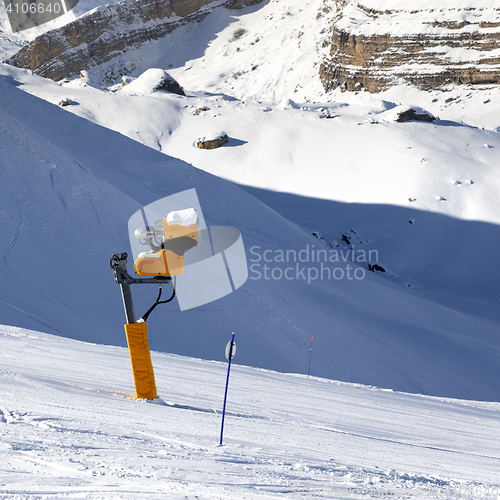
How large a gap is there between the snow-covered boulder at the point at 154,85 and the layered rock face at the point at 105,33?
55520 millimetres

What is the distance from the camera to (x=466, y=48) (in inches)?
2498

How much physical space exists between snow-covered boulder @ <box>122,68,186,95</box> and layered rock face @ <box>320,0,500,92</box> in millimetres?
31578

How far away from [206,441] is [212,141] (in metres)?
34.1

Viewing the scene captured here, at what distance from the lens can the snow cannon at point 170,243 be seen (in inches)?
135

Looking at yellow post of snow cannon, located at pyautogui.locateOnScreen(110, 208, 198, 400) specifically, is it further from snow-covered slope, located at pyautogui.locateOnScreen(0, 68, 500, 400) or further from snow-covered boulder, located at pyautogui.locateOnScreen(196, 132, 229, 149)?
snow-covered boulder, located at pyautogui.locateOnScreen(196, 132, 229, 149)

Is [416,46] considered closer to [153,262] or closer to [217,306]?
[217,306]

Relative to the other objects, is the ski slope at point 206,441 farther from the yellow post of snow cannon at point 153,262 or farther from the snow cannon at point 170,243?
the snow cannon at point 170,243

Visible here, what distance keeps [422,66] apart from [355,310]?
60778 mm

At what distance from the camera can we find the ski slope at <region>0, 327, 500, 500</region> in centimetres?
212

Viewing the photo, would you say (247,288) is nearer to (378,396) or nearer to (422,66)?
(378,396)

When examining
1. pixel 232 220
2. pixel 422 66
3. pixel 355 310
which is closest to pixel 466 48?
pixel 422 66

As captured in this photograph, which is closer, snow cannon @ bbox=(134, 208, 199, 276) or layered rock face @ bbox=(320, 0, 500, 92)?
snow cannon @ bbox=(134, 208, 199, 276)

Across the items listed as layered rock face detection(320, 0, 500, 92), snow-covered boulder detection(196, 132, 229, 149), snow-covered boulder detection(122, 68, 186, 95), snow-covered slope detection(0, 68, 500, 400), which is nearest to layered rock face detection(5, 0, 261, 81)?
layered rock face detection(320, 0, 500, 92)

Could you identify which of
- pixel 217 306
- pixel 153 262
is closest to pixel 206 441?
pixel 153 262
